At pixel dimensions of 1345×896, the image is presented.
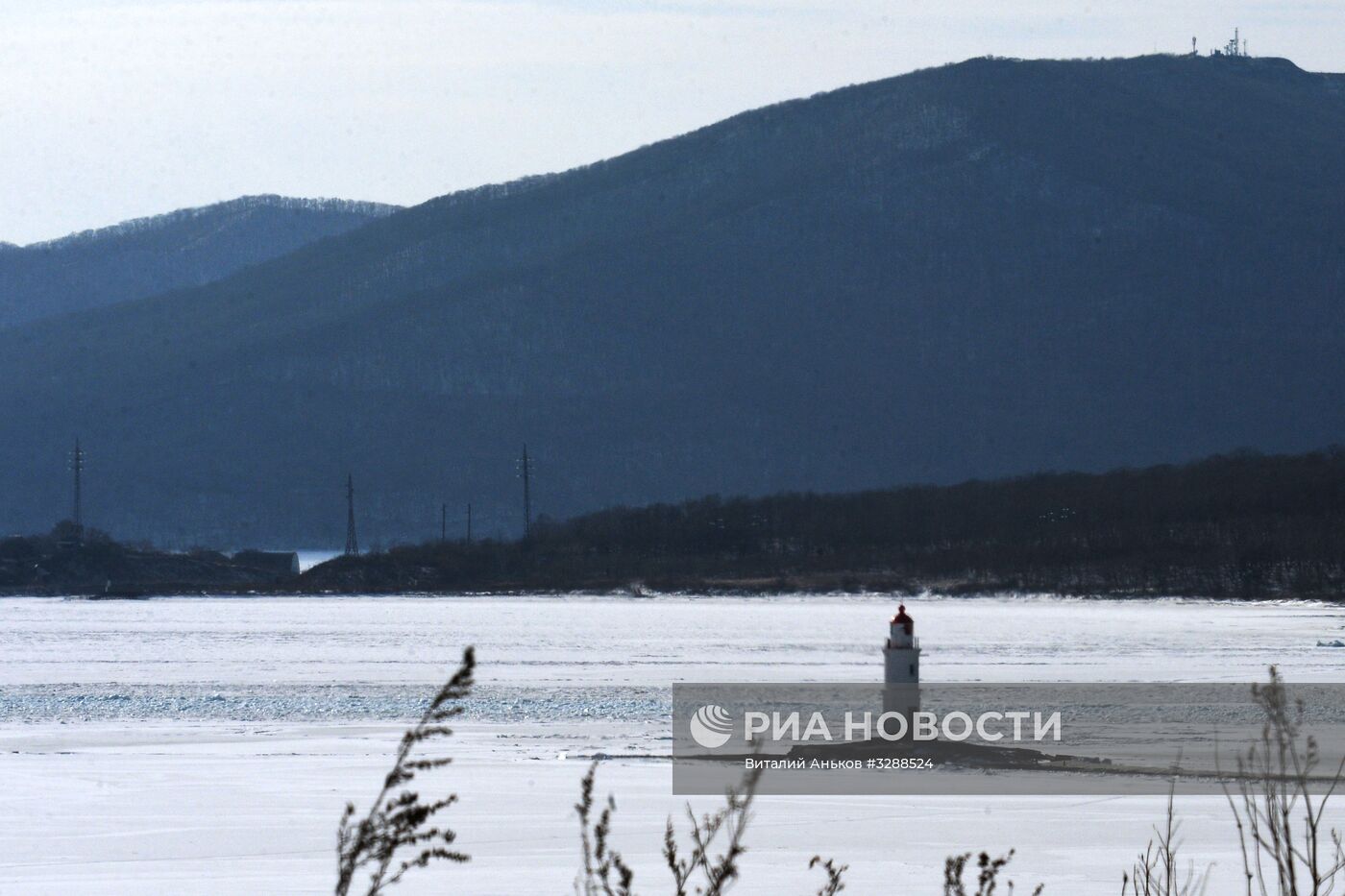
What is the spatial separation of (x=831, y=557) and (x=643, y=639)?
2044 inches

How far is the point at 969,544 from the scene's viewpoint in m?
98.6

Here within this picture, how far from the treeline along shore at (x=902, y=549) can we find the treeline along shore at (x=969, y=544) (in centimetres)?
15

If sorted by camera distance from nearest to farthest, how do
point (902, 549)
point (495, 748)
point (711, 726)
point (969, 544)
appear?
point (495, 748) < point (711, 726) < point (969, 544) < point (902, 549)

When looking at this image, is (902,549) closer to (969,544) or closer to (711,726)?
(969,544)

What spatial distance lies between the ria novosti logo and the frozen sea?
17.8 inches

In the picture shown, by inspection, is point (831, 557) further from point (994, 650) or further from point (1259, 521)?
point (994, 650)

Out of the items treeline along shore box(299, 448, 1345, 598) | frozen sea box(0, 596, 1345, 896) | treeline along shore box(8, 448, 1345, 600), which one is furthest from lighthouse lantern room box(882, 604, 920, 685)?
treeline along shore box(8, 448, 1345, 600)

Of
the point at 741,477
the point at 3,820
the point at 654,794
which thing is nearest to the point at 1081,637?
the point at 654,794

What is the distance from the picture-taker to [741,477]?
19500 centimetres

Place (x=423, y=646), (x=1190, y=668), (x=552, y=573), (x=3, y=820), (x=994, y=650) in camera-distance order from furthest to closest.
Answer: (x=552, y=573)
(x=423, y=646)
(x=994, y=650)
(x=1190, y=668)
(x=3, y=820)

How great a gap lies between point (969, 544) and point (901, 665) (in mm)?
79860

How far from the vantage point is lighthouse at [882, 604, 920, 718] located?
19.5 meters

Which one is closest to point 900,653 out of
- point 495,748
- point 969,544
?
point 495,748

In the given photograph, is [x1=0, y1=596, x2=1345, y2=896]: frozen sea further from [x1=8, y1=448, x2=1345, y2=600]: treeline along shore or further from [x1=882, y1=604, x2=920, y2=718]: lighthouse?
[x1=8, y1=448, x2=1345, y2=600]: treeline along shore
